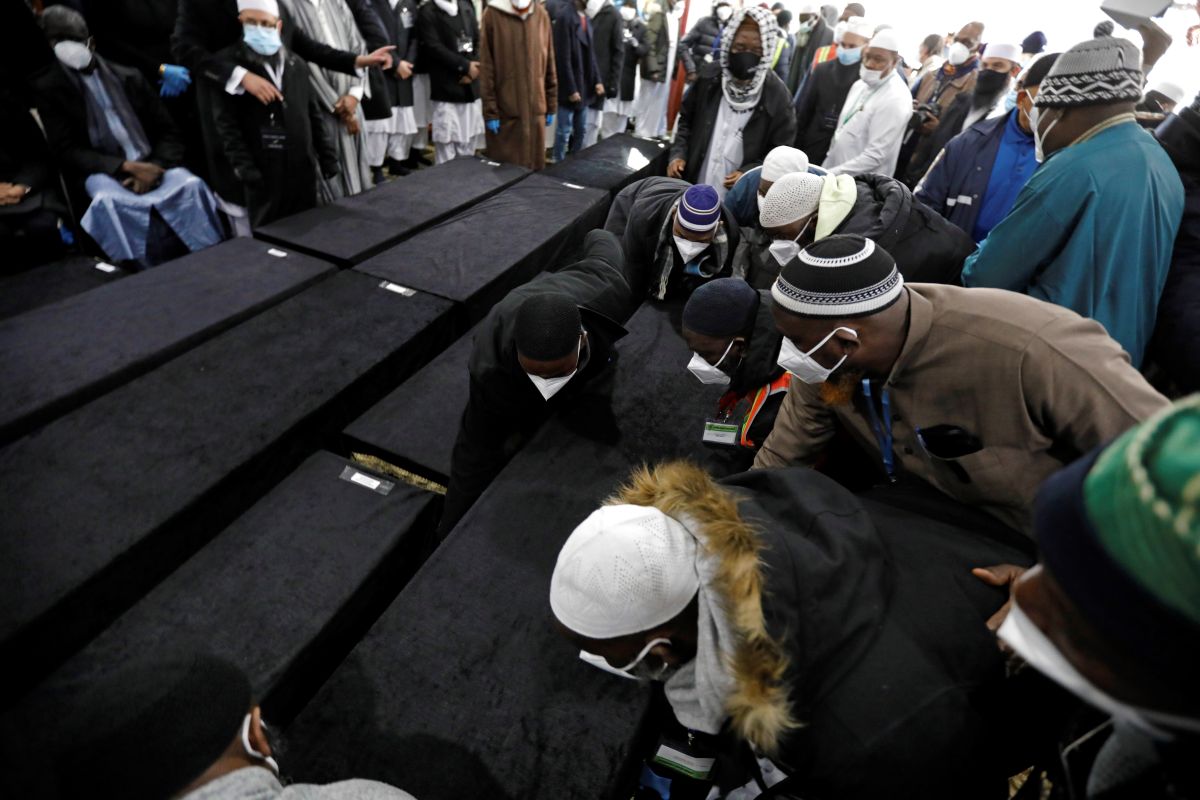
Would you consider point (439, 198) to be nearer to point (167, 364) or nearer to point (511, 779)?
point (167, 364)

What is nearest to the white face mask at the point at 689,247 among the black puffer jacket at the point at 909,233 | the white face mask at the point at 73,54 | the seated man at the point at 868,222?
the seated man at the point at 868,222

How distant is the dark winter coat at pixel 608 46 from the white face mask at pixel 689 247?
4.58m

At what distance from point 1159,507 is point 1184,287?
218 centimetres

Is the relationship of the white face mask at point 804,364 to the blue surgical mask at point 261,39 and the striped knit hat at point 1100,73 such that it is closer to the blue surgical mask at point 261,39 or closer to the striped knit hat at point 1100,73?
the striped knit hat at point 1100,73

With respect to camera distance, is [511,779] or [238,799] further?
[511,779]

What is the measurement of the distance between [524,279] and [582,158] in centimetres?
238

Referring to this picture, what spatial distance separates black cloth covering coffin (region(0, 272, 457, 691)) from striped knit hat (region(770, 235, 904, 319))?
184 cm

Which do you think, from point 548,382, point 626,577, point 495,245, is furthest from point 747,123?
point 626,577

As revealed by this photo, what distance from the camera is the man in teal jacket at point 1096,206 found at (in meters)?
1.68

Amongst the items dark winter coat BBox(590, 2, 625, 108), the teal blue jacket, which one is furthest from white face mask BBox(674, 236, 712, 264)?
dark winter coat BBox(590, 2, 625, 108)

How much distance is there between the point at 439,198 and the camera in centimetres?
405

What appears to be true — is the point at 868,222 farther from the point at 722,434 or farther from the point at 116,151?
the point at 116,151

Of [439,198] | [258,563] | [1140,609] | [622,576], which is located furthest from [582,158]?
[1140,609]

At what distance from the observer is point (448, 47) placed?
5.00m
